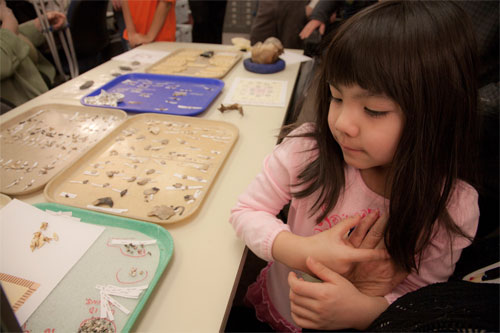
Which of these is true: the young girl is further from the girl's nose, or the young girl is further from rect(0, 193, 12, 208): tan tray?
rect(0, 193, 12, 208): tan tray

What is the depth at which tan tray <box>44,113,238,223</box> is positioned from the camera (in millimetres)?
788

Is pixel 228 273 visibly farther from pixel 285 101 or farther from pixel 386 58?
pixel 285 101

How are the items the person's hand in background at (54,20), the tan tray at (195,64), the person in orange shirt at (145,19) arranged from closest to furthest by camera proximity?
1. the person's hand in background at (54,20)
2. the tan tray at (195,64)
3. the person in orange shirt at (145,19)

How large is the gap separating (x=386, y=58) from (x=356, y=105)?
0.29ft

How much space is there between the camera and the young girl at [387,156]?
0.49 metres

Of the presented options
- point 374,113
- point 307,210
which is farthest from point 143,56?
point 374,113

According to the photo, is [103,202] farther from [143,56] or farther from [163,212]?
[143,56]

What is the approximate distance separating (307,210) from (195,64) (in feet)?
4.37

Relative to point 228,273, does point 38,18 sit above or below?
above

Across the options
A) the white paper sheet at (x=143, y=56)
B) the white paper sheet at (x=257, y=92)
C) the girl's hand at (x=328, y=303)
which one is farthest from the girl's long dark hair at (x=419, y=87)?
the white paper sheet at (x=143, y=56)

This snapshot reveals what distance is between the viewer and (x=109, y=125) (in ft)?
3.78

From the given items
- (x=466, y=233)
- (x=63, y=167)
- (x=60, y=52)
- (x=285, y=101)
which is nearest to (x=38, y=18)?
(x=60, y=52)

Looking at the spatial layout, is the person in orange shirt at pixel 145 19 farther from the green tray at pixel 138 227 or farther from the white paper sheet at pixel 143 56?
the green tray at pixel 138 227

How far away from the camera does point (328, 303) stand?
559mm
